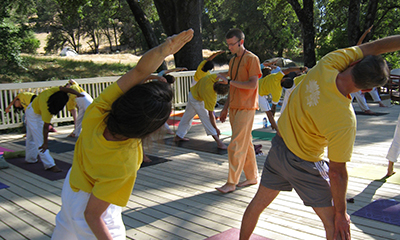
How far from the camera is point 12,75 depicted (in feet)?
49.6

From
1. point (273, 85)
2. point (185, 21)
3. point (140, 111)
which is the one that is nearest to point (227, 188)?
point (140, 111)

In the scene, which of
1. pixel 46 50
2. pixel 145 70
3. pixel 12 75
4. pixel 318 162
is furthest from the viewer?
pixel 46 50

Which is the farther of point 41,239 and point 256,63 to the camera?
point 256,63

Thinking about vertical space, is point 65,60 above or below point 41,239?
above

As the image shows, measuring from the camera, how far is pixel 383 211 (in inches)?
153

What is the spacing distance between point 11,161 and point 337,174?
21.7 ft

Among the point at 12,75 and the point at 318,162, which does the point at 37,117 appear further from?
the point at 12,75

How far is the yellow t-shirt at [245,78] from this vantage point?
176 inches

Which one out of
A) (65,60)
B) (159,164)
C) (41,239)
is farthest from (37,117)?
(65,60)

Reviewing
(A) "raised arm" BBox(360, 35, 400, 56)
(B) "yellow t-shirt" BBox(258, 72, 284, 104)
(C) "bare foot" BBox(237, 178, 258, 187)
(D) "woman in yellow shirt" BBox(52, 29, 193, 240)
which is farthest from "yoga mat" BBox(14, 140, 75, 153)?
(A) "raised arm" BBox(360, 35, 400, 56)

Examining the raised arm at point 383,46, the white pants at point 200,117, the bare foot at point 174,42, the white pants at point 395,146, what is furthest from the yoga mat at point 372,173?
the bare foot at point 174,42

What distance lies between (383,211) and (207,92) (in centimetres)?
402

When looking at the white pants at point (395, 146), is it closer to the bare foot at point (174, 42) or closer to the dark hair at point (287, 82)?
the dark hair at point (287, 82)

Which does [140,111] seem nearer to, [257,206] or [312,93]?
[312,93]
